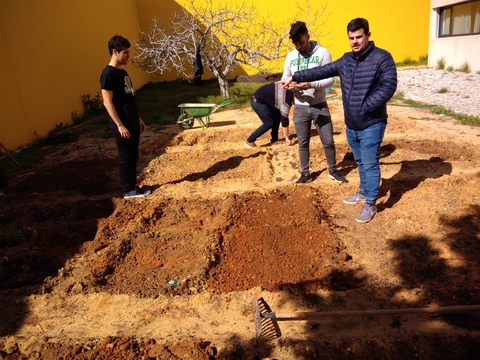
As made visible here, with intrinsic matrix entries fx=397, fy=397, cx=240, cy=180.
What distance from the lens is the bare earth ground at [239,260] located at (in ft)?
8.64

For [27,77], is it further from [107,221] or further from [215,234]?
[215,234]

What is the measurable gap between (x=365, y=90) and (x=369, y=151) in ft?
1.96

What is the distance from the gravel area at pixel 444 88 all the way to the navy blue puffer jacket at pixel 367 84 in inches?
225

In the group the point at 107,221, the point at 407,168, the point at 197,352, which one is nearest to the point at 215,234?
the point at 107,221

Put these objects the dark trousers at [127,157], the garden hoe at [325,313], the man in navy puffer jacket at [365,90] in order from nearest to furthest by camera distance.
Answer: the garden hoe at [325,313], the man in navy puffer jacket at [365,90], the dark trousers at [127,157]

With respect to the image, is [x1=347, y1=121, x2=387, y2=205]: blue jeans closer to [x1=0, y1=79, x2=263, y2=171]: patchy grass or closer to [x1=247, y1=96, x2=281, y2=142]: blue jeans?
[x1=247, y1=96, x2=281, y2=142]: blue jeans

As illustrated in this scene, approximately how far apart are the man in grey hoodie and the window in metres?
11.9

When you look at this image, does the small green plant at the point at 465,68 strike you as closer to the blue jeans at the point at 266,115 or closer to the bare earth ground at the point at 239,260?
the bare earth ground at the point at 239,260

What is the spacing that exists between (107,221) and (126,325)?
1.85 meters

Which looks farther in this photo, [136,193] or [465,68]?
[465,68]

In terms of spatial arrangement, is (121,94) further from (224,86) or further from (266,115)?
(224,86)

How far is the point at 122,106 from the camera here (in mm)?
4547

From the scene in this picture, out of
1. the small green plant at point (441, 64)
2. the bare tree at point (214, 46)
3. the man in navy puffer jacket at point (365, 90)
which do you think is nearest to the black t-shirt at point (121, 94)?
the man in navy puffer jacket at point (365, 90)

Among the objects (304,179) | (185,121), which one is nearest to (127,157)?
(304,179)
